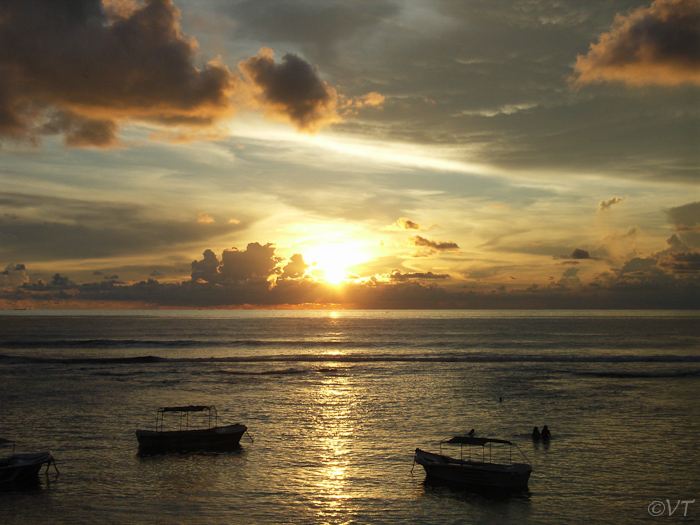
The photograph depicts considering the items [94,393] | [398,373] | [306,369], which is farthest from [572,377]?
[94,393]

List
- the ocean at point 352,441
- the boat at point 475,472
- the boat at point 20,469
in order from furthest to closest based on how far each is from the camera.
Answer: the boat at point 20,469 < the boat at point 475,472 < the ocean at point 352,441

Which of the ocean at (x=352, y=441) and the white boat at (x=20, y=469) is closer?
the ocean at (x=352, y=441)

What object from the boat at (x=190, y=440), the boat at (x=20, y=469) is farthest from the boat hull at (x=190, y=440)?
the boat at (x=20, y=469)

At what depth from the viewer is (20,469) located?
31312 mm

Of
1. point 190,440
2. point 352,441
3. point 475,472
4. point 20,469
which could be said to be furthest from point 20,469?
point 475,472

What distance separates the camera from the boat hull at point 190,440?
128 feet

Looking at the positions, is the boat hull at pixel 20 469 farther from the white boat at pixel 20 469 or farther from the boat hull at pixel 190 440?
the boat hull at pixel 190 440

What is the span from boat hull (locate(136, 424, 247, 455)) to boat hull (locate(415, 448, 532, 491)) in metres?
15.5

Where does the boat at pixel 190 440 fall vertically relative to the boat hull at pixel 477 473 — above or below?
below

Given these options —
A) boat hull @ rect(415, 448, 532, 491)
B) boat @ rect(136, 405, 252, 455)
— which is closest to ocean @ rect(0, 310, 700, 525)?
boat hull @ rect(415, 448, 532, 491)

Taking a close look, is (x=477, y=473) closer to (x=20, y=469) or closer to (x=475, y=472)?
(x=475, y=472)

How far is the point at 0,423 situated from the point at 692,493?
55225mm

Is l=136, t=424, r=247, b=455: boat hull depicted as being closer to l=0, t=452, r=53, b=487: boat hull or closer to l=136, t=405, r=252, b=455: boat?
l=136, t=405, r=252, b=455: boat

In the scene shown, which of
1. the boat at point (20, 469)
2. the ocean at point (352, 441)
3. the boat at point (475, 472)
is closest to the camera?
the ocean at point (352, 441)
